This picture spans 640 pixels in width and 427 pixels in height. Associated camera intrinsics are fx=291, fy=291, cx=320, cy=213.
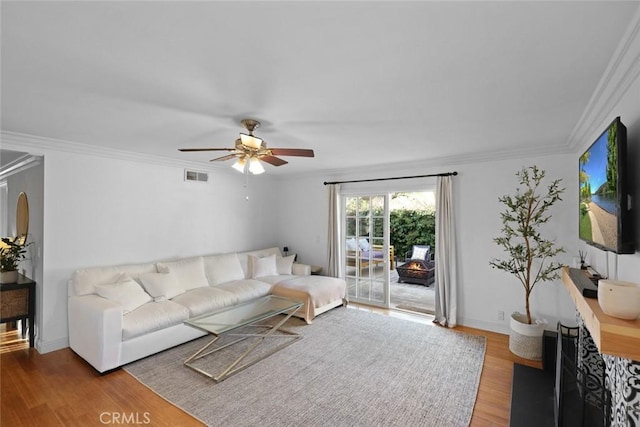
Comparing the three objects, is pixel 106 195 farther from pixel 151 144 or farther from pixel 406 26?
pixel 406 26

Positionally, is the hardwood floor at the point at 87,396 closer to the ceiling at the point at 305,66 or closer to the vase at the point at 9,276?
the vase at the point at 9,276

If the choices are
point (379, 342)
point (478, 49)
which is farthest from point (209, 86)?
point (379, 342)

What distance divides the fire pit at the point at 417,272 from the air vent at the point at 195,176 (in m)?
4.80

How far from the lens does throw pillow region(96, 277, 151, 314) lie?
Answer: 3.24 m

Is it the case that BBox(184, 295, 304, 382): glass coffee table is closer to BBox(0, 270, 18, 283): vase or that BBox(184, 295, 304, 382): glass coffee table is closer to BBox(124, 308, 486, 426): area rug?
BBox(124, 308, 486, 426): area rug

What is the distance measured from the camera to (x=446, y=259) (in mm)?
4301

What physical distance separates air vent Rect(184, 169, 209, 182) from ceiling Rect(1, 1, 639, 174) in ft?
5.56

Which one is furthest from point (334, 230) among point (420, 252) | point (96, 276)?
point (96, 276)

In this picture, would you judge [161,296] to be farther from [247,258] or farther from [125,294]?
[247,258]

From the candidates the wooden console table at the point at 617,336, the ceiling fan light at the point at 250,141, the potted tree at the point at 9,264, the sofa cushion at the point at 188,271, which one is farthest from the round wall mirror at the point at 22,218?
the wooden console table at the point at 617,336

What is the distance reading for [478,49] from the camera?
153 cm

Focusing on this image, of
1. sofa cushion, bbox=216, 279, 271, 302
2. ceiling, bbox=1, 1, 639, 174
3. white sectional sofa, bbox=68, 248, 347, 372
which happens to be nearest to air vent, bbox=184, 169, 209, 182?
white sectional sofa, bbox=68, 248, 347, 372

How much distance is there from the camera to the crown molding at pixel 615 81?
4.55 feet

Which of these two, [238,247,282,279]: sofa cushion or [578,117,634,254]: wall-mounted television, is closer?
[578,117,634,254]: wall-mounted television
